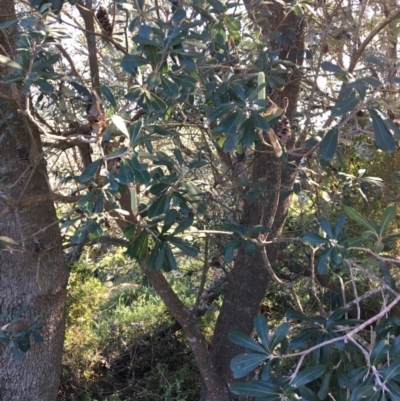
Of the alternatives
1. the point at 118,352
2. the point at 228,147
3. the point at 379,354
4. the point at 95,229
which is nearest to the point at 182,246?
the point at 95,229

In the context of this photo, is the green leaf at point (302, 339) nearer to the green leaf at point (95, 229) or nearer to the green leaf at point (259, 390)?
the green leaf at point (259, 390)

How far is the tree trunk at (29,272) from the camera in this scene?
91.6 inches

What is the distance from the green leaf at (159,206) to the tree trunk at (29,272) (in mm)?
1046

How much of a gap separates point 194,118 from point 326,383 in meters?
1.59

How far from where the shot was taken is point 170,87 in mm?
1352

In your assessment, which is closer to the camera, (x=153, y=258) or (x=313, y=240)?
(x=313, y=240)

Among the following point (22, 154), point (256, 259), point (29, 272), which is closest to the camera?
point (22, 154)

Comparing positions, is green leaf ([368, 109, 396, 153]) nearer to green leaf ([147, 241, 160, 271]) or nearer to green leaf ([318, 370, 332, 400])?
green leaf ([318, 370, 332, 400])


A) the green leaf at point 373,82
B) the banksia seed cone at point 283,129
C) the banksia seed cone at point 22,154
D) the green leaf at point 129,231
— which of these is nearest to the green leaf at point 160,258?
the green leaf at point 129,231

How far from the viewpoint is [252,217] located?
2619mm

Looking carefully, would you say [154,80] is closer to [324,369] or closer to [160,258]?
[160,258]

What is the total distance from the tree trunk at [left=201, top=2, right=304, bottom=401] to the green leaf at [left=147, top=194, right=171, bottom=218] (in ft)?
3.63

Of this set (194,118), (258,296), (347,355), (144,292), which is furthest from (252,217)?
(144,292)

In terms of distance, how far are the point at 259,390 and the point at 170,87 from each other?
34.0 inches
